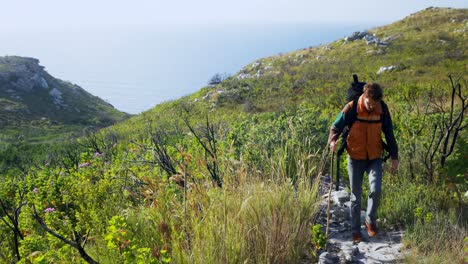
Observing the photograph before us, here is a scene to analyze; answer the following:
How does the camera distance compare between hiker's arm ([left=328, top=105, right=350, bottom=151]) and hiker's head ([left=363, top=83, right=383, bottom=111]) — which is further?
hiker's arm ([left=328, top=105, right=350, bottom=151])

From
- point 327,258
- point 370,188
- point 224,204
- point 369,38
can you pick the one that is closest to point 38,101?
point 369,38

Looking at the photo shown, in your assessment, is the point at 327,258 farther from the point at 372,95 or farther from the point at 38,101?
the point at 38,101

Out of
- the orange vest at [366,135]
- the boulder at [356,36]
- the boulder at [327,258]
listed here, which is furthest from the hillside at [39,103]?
the boulder at [327,258]

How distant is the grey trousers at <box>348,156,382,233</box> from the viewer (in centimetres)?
418

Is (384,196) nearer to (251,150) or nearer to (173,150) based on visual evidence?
(251,150)

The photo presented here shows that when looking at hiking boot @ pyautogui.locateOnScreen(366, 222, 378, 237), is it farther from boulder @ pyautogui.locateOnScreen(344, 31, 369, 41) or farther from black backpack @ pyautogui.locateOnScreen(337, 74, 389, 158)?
boulder @ pyautogui.locateOnScreen(344, 31, 369, 41)

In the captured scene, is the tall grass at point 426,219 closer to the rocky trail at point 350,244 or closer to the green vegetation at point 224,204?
the green vegetation at point 224,204

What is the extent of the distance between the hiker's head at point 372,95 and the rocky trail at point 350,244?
49.9 inches

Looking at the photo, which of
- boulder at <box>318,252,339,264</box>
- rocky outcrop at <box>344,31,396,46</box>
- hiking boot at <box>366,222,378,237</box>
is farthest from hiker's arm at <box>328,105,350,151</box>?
rocky outcrop at <box>344,31,396,46</box>

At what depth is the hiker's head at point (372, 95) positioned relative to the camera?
160 inches

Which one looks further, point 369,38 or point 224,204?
point 369,38

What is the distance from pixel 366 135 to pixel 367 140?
0.19 feet

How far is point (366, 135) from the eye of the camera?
4.27 metres

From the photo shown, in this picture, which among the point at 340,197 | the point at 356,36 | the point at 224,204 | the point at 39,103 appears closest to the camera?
the point at 224,204
